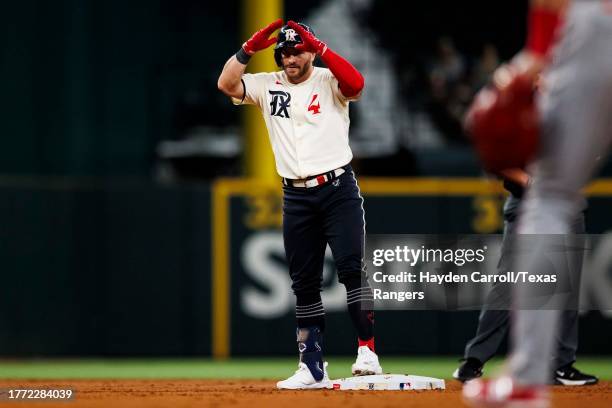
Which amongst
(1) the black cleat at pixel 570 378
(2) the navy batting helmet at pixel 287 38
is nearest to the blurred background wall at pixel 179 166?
(1) the black cleat at pixel 570 378

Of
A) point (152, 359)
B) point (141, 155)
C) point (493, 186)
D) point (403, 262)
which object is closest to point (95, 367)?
point (152, 359)

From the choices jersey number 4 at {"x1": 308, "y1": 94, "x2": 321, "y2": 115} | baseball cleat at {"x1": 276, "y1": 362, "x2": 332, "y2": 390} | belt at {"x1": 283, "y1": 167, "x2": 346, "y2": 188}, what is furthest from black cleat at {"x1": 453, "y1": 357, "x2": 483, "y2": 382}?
jersey number 4 at {"x1": 308, "y1": 94, "x2": 321, "y2": 115}

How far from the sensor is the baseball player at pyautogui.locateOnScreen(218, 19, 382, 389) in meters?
6.58

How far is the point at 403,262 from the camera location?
7.94 m

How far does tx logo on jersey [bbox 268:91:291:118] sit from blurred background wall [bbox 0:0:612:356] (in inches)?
Result: 139

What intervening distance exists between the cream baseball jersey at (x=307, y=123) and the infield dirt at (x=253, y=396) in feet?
4.09

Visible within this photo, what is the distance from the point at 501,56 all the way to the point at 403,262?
17.6 ft

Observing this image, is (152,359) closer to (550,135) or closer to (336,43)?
(336,43)

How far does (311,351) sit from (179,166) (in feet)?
23.0

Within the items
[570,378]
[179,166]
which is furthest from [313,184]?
[179,166]

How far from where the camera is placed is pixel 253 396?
610 cm

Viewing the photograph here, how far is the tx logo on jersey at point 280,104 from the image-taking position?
6.69 meters

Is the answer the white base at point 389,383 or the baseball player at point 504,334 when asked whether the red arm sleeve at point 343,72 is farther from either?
the white base at point 389,383

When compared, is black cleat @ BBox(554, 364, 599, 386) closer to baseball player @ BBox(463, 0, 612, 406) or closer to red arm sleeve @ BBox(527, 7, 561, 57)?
baseball player @ BBox(463, 0, 612, 406)
